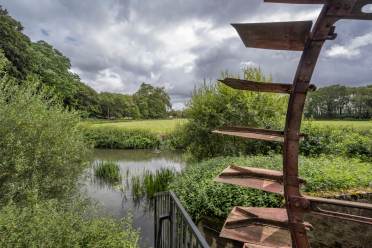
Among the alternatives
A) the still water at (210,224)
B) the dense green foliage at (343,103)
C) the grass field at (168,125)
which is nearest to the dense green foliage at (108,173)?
the still water at (210,224)

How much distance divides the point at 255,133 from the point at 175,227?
1.36 metres

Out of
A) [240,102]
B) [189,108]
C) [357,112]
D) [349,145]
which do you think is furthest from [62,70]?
[357,112]

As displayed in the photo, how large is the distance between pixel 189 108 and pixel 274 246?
24.8 ft

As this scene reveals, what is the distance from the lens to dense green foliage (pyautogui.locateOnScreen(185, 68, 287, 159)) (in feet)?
27.2

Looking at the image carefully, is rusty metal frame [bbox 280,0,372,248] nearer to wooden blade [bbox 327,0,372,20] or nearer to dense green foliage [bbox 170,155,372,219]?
wooden blade [bbox 327,0,372,20]

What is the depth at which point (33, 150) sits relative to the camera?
16.0 ft

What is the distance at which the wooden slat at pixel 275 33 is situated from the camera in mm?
1360

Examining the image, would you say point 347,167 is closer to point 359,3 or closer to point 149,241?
point 149,241

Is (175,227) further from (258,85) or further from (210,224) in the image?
(210,224)

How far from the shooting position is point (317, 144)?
26.7 ft

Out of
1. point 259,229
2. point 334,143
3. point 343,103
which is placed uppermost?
point 343,103

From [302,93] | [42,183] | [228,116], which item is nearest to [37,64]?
[228,116]

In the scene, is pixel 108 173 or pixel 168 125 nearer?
pixel 108 173

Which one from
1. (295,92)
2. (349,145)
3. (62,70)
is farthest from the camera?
(62,70)
